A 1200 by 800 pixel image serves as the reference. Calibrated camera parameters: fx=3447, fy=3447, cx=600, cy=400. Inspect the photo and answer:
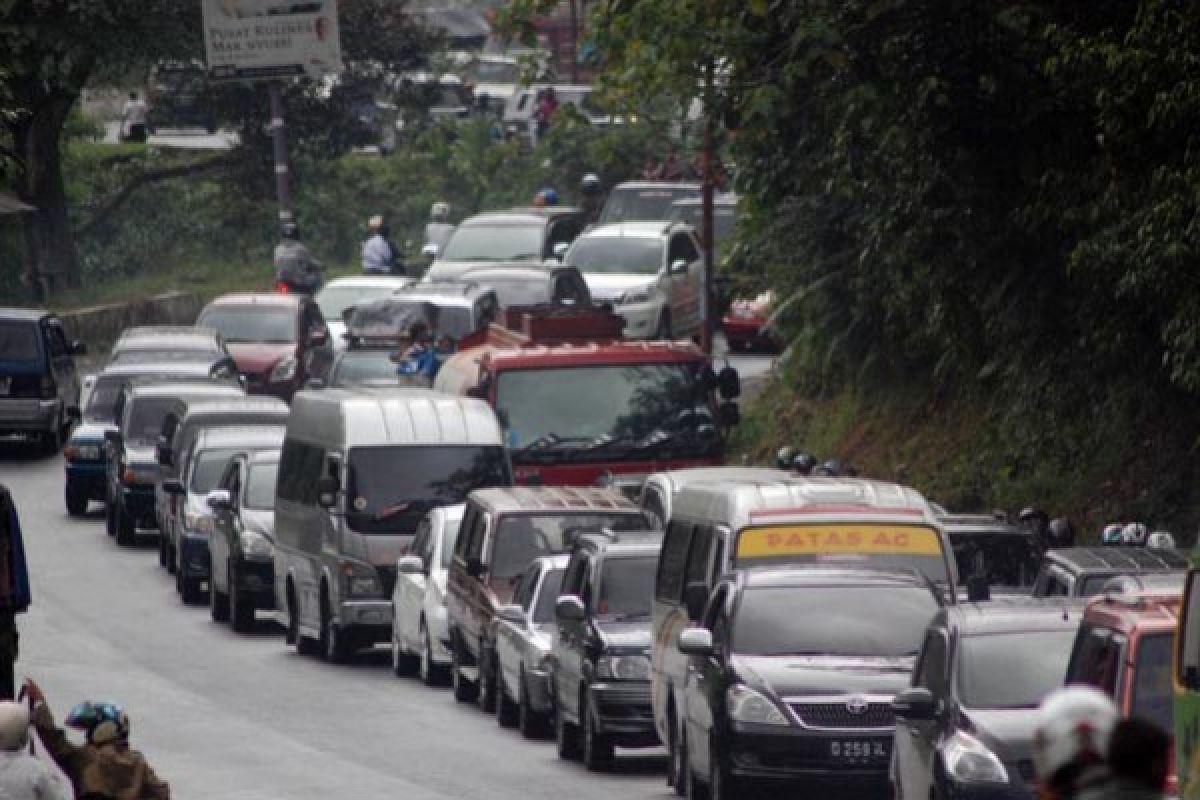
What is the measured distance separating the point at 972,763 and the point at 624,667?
661 cm

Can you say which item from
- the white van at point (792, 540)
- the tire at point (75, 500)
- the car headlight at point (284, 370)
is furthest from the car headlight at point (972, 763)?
the car headlight at point (284, 370)

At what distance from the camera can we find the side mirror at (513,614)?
80.4ft

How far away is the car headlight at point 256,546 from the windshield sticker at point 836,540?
12.2 metres

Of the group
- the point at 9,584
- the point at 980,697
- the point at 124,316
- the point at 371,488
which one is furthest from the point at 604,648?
the point at 124,316

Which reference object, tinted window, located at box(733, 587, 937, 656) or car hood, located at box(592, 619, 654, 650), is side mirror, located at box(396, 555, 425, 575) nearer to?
car hood, located at box(592, 619, 654, 650)

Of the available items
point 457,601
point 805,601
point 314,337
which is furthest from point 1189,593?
point 314,337

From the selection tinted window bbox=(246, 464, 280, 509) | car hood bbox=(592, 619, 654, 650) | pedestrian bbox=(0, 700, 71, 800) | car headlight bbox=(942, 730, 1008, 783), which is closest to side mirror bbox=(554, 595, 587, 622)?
car hood bbox=(592, 619, 654, 650)

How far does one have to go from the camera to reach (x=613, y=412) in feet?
106

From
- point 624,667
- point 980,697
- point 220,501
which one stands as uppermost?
point 980,697

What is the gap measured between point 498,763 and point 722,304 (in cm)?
2692

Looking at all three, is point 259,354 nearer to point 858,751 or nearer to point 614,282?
point 614,282

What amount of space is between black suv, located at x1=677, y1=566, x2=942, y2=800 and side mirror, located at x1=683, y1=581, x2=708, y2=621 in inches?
14.1

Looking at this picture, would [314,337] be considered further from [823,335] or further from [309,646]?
[309,646]

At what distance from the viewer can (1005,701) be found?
16.5 m
